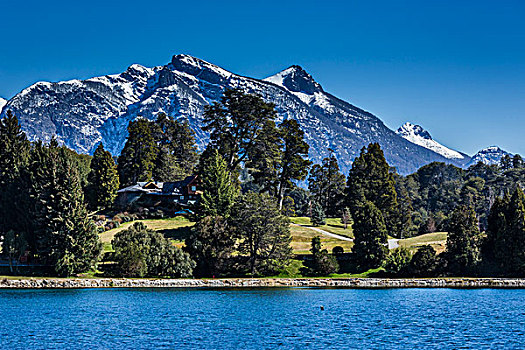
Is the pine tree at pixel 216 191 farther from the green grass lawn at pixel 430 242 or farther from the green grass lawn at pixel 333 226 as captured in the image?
the green grass lawn at pixel 430 242

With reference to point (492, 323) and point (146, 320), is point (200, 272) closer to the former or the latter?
point (146, 320)

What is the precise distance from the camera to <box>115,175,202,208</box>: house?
106 meters

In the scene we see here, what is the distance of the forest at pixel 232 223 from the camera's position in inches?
2864

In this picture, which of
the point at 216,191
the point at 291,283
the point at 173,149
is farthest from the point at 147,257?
the point at 173,149

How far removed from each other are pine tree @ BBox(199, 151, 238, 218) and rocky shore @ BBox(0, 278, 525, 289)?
14.1 m

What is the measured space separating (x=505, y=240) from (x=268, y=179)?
3795cm

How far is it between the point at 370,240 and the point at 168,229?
31.6m

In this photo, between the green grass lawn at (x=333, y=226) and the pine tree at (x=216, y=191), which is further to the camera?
the green grass lawn at (x=333, y=226)

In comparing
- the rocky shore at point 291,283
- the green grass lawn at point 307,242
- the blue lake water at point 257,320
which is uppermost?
the green grass lawn at point 307,242

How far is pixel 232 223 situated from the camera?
78.6 metres

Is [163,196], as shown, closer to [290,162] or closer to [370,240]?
[290,162]

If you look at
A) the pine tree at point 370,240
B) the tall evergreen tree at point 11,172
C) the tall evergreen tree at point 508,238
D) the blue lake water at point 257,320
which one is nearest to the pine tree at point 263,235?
the pine tree at point 370,240

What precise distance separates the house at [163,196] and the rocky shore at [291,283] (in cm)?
3510

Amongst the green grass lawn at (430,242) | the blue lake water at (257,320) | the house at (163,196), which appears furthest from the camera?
the house at (163,196)
